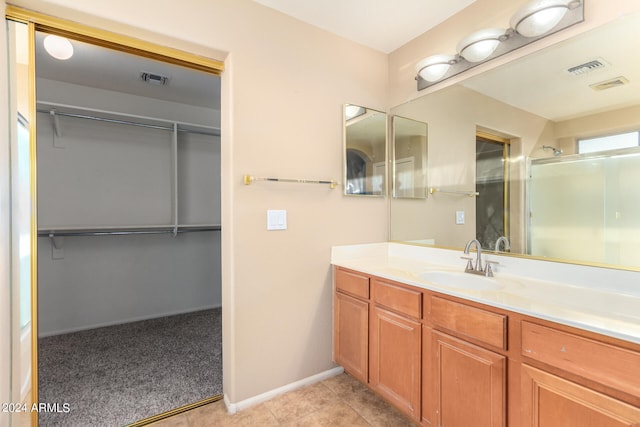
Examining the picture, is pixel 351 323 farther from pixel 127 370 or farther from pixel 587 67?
pixel 587 67

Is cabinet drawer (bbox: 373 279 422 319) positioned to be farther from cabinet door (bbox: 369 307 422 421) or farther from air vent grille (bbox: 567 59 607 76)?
air vent grille (bbox: 567 59 607 76)

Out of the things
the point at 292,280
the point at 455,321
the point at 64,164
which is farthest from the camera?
the point at 64,164

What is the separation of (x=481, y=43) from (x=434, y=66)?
0.32m

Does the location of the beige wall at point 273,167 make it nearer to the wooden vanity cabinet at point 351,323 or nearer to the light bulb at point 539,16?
the wooden vanity cabinet at point 351,323

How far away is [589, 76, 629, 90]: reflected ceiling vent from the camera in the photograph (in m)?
1.32

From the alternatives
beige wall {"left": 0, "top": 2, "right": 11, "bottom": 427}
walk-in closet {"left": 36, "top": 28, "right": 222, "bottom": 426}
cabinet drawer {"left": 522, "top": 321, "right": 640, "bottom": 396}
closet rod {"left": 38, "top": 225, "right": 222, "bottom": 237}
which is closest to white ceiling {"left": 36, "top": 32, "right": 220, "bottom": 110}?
walk-in closet {"left": 36, "top": 28, "right": 222, "bottom": 426}

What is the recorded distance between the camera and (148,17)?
1.52m

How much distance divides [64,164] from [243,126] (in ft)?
7.36

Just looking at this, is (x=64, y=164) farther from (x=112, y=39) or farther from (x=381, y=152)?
(x=381, y=152)

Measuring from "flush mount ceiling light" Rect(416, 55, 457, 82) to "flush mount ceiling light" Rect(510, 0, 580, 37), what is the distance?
43cm

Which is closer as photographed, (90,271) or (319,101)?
(319,101)

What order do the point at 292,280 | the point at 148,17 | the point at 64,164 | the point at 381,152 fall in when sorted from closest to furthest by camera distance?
1. the point at 148,17
2. the point at 292,280
3. the point at 381,152
4. the point at 64,164

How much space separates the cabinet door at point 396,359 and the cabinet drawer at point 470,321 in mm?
158

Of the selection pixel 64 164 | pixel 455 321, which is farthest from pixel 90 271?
pixel 455 321
